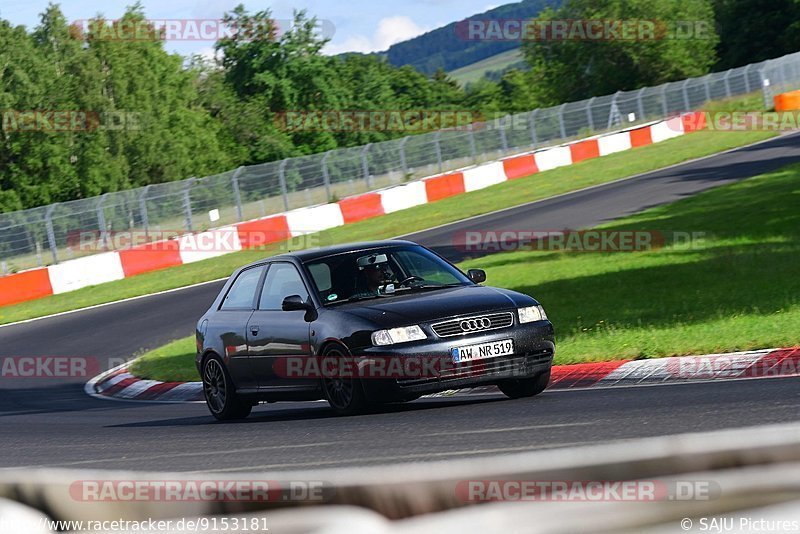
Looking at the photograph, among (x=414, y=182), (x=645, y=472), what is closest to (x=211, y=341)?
(x=645, y=472)

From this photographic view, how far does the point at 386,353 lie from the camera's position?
9211mm

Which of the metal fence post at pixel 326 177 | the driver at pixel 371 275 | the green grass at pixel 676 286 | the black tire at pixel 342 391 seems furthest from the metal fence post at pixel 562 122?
the black tire at pixel 342 391

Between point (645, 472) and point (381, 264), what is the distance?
7446 mm

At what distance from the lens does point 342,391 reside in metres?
9.70

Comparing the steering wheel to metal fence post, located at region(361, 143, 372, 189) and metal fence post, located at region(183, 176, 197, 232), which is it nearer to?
metal fence post, located at region(183, 176, 197, 232)

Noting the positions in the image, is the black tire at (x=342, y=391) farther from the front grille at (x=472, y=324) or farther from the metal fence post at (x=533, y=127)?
the metal fence post at (x=533, y=127)

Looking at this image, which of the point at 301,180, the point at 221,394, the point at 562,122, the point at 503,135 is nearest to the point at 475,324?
the point at 221,394

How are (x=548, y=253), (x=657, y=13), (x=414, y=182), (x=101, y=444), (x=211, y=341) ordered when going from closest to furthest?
(x=101, y=444), (x=211, y=341), (x=548, y=253), (x=414, y=182), (x=657, y=13)

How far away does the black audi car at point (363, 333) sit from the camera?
9.27 metres

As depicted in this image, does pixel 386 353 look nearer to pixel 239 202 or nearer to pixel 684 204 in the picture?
pixel 684 204

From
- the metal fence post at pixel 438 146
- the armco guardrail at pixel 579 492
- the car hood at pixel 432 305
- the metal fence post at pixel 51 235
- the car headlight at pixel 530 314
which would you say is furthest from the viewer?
the metal fence post at pixel 438 146

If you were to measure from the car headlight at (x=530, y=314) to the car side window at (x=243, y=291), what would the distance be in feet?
9.19

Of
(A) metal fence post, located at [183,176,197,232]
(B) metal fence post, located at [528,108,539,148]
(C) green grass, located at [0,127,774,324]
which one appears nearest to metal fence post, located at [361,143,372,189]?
(C) green grass, located at [0,127,774,324]

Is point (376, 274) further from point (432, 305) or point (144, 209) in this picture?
point (144, 209)
